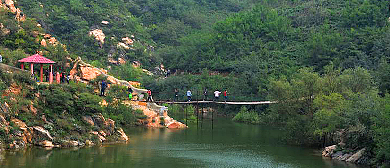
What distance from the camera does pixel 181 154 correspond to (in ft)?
137

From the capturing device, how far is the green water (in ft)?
125

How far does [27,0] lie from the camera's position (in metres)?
81.2

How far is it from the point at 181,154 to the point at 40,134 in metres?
8.58

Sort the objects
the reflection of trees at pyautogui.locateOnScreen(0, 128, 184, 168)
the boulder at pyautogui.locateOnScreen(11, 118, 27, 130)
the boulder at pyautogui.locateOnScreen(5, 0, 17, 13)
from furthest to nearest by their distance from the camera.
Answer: the boulder at pyautogui.locateOnScreen(5, 0, 17, 13) → the boulder at pyautogui.locateOnScreen(11, 118, 27, 130) → the reflection of trees at pyautogui.locateOnScreen(0, 128, 184, 168)

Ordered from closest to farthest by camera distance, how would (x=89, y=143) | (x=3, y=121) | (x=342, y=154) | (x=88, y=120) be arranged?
(x=3, y=121), (x=342, y=154), (x=89, y=143), (x=88, y=120)

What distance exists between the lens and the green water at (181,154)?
125 ft

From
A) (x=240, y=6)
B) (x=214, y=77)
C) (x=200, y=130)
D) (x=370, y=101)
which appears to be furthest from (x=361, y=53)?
(x=240, y=6)

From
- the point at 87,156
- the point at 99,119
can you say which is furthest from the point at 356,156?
the point at 99,119

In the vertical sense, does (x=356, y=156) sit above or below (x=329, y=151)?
below

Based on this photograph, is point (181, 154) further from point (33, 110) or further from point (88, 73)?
point (88, 73)

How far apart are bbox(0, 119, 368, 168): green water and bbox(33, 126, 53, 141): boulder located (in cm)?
118

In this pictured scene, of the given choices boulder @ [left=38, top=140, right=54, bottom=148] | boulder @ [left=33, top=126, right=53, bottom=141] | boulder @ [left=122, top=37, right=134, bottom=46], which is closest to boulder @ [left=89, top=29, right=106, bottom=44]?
boulder @ [left=122, top=37, right=134, bottom=46]

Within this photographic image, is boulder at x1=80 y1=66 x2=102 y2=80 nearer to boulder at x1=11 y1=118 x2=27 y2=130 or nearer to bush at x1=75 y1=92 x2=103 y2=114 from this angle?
bush at x1=75 y1=92 x2=103 y2=114

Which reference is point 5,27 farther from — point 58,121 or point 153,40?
point 153,40
